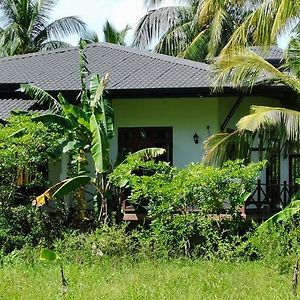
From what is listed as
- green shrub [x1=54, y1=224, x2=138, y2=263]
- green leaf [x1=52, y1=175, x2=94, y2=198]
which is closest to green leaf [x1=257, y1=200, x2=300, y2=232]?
green shrub [x1=54, y1=224, x2=138, y2=263]

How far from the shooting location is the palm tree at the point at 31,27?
30.4 metres

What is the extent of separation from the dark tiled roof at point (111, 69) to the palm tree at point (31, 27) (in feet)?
35.8

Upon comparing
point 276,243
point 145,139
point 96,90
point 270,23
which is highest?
point 270,23

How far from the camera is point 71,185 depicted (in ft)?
42.5

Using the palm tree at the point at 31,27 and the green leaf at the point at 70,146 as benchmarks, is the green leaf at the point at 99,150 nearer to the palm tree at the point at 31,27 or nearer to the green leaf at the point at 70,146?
the green leaf at the point at 70,146

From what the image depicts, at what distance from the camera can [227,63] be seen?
1309 cm

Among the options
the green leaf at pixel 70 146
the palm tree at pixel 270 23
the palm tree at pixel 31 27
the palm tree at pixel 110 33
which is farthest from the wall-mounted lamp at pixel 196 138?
the palm tree at pixel 110 33

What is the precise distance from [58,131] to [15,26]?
18.4 meters

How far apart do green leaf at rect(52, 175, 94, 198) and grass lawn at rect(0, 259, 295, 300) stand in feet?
5.27

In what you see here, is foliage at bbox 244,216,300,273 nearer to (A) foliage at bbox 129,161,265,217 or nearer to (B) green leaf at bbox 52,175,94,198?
(A) foliage at bbox 129,161,265,217

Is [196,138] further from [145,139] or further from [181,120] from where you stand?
[145,139]

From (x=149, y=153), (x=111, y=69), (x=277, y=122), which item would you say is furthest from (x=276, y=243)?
(x=111, y=69)

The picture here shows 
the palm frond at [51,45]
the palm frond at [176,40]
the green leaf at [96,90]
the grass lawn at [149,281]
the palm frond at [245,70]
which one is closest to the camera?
the grass lawn at [149,281]

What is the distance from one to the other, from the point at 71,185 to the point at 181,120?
396 cm
